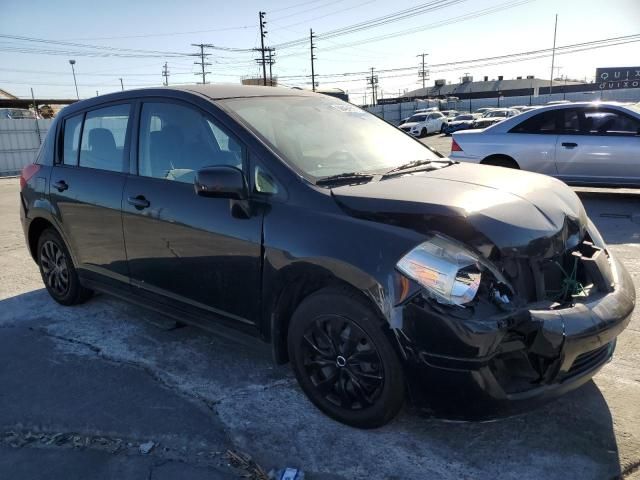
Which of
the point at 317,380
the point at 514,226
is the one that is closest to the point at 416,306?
the point at 514,226

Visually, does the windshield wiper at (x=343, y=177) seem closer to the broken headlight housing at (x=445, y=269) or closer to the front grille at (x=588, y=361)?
the broken headlight housing at (x=445, y=269)

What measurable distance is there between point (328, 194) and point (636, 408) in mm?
1999

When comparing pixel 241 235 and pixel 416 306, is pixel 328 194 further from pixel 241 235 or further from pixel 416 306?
pixel 416 306

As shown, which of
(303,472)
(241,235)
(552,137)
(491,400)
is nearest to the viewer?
(491,400)

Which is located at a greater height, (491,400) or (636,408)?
(491,400)

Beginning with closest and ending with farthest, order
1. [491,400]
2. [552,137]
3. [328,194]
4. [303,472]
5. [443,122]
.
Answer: [491,400], [303,472], [328,194], [552,137], [443,122]

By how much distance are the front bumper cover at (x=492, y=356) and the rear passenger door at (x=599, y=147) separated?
21.3 feet

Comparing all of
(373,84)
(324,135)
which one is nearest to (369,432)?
(324,135)

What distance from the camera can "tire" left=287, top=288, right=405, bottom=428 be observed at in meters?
2.52

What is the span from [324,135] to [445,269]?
4.82 feet

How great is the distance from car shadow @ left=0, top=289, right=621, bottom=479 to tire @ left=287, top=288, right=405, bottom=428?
0.12 meters

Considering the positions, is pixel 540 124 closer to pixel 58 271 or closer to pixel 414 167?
pixel 414 167

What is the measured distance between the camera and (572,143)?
27.1 ft

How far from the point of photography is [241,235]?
118 inches
